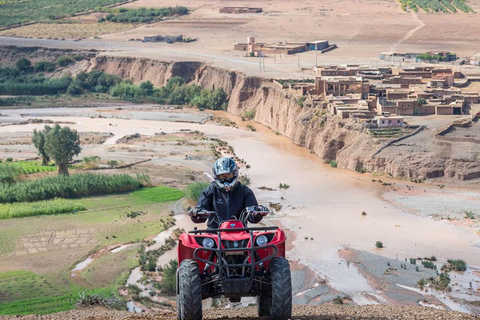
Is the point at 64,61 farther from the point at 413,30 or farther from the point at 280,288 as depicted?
the point at 280,288

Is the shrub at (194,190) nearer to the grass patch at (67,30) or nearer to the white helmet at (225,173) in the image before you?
the white helmet at (225,173)

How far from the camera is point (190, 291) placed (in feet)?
49.5

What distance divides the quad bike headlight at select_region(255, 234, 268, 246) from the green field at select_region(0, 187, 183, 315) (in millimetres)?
16746

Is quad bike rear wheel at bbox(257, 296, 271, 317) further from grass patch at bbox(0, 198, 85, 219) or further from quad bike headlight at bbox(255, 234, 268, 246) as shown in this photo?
grass patch at bbox(0, 198, 85, 219)

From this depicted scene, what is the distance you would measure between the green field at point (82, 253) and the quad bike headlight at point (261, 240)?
54.9 feet

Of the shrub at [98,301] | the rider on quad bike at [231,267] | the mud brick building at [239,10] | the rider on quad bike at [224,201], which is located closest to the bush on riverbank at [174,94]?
the mud brick building at [239,10]

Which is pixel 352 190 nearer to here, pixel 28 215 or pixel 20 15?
pixel 28 215

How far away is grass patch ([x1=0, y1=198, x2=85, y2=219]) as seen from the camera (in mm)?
46500

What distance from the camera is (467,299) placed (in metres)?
33.1

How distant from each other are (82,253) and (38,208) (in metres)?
8.50

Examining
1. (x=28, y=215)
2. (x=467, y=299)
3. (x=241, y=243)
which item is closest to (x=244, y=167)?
(x=28, y=215)

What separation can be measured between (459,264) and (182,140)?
36592mm

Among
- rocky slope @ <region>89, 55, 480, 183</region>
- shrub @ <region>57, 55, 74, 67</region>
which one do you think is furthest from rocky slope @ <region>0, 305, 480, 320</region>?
shrub @ <region>57, 55, 74, 67</region>

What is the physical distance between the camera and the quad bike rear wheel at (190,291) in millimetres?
15087
